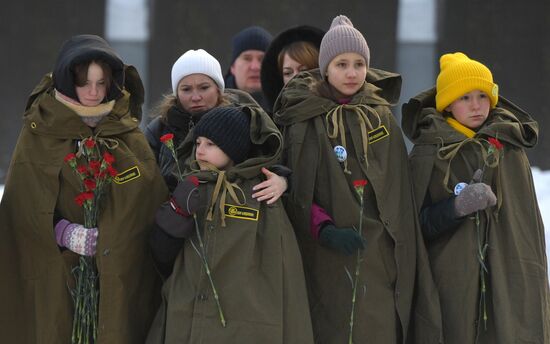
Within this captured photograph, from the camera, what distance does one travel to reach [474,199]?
3490mm

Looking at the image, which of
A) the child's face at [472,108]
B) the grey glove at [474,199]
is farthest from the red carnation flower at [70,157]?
the child's face at [472,108]

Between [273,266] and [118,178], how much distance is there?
77 centimetres

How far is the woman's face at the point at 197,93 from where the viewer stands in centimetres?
397

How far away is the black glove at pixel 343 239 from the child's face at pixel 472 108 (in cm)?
81

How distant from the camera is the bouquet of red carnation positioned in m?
3.42

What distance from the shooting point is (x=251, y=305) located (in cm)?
328

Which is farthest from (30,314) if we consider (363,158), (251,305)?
(363,158)

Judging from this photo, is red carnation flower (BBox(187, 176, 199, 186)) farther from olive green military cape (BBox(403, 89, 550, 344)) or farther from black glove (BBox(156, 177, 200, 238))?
olive green military cape (BBox(403, 89, 550, 344))

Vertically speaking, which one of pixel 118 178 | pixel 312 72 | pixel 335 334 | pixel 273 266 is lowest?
pixel 335 334

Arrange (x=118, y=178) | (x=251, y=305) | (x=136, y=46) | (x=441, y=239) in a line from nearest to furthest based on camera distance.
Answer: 1. (x=251, y=305)
2. (x=118, y=178)
3. (x=441, y=239)
4. (x=136, y=46)

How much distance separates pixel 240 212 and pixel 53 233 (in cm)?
79

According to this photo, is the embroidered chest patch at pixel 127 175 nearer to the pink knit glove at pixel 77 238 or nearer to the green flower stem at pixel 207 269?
the pink knit glove at pixel 77 238

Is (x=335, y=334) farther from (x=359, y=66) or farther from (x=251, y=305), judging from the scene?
(x=359, y=66)

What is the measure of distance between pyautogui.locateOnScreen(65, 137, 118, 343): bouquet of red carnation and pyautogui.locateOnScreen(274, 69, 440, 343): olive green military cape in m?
0.84
